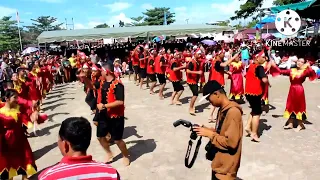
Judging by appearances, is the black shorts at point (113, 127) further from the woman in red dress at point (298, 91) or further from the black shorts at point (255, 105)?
the woman in red dress at point (298, 91)

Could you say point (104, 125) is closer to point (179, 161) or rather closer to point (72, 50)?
point (179, 161)

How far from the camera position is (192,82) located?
8703 millimetres

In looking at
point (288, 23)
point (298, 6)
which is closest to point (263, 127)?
point (288, 23)

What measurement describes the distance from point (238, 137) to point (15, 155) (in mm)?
3292

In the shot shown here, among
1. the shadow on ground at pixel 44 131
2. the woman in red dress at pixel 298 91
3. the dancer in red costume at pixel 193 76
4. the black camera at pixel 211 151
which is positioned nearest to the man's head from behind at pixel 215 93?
the black camera at pixel 211 151

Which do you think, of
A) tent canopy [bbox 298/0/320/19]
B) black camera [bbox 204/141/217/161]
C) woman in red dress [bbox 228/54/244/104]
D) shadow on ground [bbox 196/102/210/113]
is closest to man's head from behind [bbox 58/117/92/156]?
black camera [bbox 204/141/217/161]

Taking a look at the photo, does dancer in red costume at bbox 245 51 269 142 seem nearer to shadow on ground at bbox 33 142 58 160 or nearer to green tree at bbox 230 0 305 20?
shadow on ground at bbox 33 142 58 160

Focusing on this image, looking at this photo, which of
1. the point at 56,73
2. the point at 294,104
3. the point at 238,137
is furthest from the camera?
the point at 56,73

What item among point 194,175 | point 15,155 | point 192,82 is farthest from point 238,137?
point 192,82

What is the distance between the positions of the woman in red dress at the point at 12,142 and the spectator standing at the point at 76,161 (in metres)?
3.04

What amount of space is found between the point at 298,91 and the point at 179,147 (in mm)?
2807

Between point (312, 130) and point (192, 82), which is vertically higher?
point (192, 82)

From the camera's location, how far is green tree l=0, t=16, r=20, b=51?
1994 inches

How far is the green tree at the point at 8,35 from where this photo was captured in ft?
166
